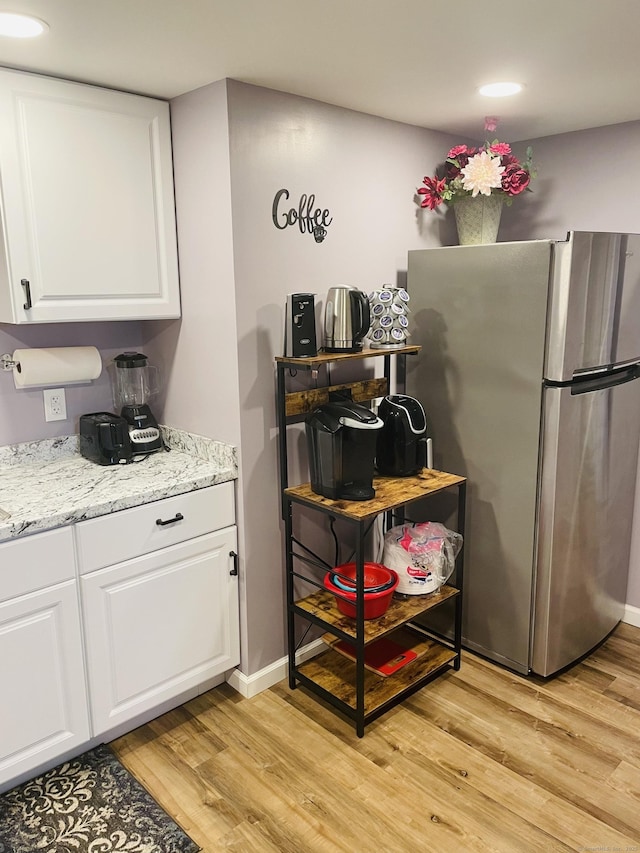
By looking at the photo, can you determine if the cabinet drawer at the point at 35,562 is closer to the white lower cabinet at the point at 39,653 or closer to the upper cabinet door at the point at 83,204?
the white lower cabinet at the point at 39,653

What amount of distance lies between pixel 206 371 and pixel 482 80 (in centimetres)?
134

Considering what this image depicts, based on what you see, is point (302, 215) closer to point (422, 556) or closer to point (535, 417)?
point (535, 417)

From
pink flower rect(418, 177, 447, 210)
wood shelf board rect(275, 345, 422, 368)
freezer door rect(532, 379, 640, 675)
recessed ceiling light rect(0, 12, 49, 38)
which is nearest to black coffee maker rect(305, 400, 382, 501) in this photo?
wood shelf board rect(275, 345, 422, 368)

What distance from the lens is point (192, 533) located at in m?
2.25

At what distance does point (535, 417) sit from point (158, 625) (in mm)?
1515

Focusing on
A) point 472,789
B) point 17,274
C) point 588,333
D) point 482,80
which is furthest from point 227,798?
point 482,80

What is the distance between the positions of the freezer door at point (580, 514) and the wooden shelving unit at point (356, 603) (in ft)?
1.04

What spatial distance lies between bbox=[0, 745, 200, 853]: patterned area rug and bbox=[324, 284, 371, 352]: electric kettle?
5.17 ft

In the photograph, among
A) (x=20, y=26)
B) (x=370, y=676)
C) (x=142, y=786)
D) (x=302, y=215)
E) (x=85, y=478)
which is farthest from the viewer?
(x=370, y=676)

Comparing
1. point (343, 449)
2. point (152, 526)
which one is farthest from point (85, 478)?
point (343, 449)

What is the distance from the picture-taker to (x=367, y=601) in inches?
88.5

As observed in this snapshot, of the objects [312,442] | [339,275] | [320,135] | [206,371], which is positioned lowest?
[312,442]

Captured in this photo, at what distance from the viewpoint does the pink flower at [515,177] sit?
2.58m

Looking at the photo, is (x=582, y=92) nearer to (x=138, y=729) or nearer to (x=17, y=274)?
(x=17, y=274)
